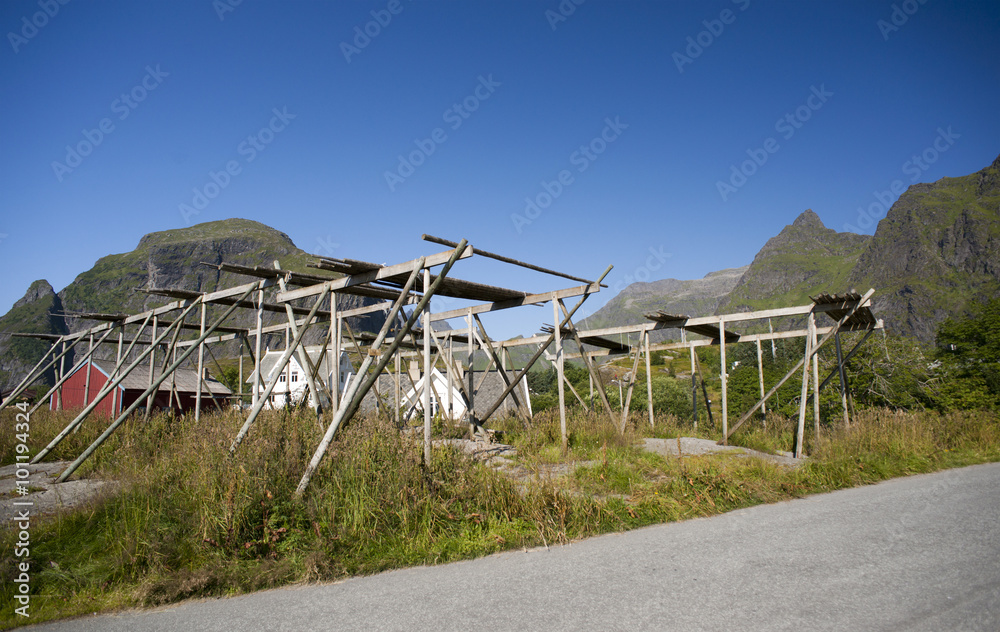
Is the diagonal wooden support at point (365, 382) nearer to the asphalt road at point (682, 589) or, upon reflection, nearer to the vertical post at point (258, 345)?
the asphalt road at point (682, 589)

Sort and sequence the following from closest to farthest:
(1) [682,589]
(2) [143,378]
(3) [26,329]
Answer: (1) [682,589] → (2) [143,378] → (3) [26,329]

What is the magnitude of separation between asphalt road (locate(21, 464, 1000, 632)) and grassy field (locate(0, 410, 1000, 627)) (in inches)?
12.0

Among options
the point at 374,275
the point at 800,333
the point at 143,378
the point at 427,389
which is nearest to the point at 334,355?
→ the point at 374,275

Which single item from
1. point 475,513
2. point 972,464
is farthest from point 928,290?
point 475,513

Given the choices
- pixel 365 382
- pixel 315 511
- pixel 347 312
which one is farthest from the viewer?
pixel 347 312

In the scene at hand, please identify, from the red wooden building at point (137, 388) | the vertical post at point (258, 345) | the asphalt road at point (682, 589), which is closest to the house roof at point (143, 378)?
the red wooden building at point (137, 388)

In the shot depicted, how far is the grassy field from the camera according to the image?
4.47 metres

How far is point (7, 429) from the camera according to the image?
11.2 metres

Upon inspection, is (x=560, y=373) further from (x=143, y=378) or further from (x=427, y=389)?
(x=143, y=378)

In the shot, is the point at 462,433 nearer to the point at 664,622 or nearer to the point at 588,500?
the point at 588,500

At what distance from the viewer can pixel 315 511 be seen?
5.28m

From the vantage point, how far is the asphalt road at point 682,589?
3.49 m

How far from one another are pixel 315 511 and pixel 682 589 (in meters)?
3.56

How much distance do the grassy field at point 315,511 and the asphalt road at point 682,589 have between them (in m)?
0.31
